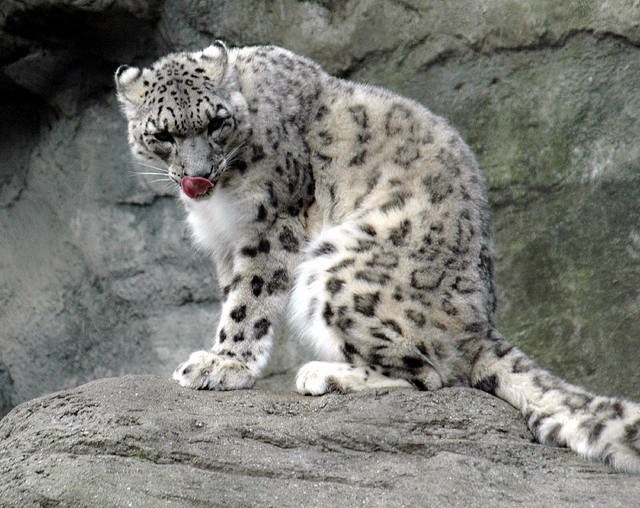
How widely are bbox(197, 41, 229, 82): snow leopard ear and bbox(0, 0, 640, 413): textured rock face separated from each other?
125cm

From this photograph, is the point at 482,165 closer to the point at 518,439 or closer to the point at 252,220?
the point at 252,220

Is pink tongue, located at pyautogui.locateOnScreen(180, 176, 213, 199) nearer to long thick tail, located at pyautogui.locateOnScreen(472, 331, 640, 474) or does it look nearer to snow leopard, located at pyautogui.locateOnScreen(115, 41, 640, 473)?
snow leopard, located at pyautogui.locateOnScreen(115, 41, 640, 473)

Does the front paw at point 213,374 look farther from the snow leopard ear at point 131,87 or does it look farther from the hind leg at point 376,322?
the snow leopard ear at point 131,87

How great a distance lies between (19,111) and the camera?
18.8 ft

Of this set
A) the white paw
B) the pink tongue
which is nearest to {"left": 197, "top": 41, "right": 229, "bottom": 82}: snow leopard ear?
the pink tongue

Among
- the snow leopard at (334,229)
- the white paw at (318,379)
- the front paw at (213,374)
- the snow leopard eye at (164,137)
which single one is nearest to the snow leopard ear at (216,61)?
the snow leopard at (334,229)

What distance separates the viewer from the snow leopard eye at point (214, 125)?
12.5 feet

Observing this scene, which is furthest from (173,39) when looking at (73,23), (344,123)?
(344,123)

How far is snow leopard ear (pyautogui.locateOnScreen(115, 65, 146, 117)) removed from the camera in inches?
156

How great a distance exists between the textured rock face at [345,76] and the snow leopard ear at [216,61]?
1.25 metres

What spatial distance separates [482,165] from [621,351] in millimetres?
1143

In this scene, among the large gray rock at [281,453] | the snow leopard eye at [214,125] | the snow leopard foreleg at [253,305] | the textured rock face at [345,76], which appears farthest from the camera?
the textured rock face at [345,76]

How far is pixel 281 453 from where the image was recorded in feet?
9.75

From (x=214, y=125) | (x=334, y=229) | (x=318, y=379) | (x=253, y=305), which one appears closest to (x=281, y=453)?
(x=318, y=379)
